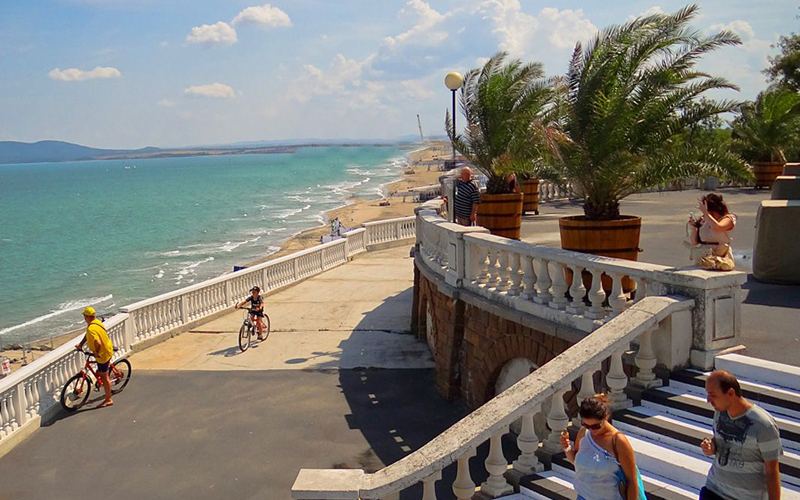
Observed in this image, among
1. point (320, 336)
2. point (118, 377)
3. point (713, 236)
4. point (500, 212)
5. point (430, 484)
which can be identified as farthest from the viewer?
point (320, 336)

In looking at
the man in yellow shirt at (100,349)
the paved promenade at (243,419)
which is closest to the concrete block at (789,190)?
the paved promenade at (243,419)

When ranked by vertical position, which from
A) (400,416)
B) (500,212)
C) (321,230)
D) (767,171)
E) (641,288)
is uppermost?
(767,171)

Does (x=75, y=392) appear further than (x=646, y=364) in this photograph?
Yes

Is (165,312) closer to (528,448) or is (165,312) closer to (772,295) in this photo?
(528,448)

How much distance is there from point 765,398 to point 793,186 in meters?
7.05

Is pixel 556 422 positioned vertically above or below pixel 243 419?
above

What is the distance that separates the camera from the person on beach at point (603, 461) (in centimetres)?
415

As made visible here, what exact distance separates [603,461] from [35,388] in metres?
9.70

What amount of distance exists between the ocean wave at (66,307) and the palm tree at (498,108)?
90.2ft

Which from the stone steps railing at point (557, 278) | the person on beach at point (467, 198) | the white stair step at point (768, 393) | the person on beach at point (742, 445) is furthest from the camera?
the person on beach at point (467, 198)

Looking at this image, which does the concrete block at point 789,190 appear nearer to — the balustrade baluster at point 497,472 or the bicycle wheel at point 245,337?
the balustrade baluster at point 497,472

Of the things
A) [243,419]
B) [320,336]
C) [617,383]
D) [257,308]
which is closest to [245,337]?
[257,308]

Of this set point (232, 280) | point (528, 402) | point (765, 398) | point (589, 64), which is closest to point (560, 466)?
point (528, 402)

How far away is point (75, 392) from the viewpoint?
465 inches
